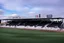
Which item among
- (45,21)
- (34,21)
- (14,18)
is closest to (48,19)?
(45,21)

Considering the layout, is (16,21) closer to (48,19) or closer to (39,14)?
(39,14)

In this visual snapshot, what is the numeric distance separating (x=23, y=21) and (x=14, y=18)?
4.85 meters

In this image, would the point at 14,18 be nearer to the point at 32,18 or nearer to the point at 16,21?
the point at 16,21

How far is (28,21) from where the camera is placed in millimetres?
68062

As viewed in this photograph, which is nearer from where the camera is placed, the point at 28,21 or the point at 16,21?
the point at 28,21

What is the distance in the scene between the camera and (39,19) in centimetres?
6278

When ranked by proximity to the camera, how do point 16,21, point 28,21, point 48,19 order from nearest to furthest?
point 48,19 < point 28,21 < point 16,21

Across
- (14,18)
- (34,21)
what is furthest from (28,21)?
(14,18)

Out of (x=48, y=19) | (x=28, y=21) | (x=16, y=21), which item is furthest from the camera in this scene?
(x=16, y=21)

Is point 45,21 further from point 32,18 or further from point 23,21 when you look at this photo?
point 23,21

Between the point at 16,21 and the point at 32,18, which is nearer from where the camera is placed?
the point at 32,18

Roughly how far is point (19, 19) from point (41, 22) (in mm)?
11383

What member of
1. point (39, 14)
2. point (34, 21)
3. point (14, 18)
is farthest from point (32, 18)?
point (14, 18)

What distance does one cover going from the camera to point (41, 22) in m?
63.6
